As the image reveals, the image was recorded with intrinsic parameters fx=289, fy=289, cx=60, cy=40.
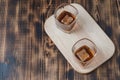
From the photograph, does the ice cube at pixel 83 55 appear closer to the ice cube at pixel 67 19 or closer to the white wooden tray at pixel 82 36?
the white wooden tray at pixel 82 36

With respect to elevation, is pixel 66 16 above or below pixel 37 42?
above

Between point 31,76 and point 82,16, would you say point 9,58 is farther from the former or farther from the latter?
point 82,16

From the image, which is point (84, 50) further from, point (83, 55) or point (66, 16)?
point (66, 16)

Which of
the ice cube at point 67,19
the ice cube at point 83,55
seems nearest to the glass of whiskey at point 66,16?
the ice cube at point 67,19

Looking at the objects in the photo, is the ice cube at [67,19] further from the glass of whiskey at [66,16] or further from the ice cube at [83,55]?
the ice cube at [83,55]

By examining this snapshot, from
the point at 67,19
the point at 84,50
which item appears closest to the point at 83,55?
the point at 84,50

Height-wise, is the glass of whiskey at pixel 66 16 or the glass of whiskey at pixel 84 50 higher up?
the glass of whiskey at pixel 66 16
